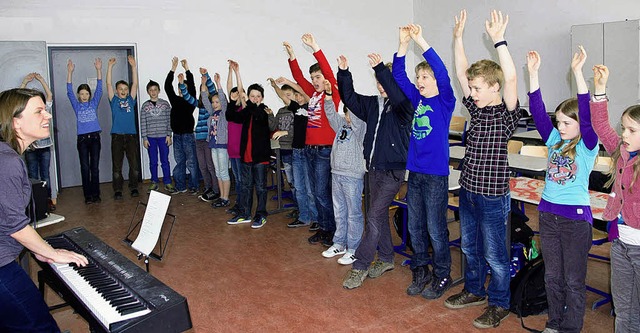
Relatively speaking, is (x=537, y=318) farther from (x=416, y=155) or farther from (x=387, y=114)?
(x=387, y=114)

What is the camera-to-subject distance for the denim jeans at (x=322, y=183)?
17.4ft

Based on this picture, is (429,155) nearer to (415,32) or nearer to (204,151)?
(415,32)

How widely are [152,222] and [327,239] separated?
2406 mm

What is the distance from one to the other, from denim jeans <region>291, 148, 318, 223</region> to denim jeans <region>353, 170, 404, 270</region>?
58.6 inches

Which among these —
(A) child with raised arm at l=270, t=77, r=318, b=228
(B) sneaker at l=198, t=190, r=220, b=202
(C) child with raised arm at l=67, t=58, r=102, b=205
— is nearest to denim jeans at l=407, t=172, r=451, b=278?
(A) child with raised arm at l=270, t=77, r=318, b=228

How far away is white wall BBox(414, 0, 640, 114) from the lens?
26.9 feet

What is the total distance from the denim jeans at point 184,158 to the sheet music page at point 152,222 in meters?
4.79

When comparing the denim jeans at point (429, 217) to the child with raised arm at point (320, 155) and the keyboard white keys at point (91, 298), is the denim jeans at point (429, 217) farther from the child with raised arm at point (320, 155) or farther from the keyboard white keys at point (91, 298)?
the keyboard white keys at point (91, 298)

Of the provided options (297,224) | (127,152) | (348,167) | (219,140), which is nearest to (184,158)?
(127,152)

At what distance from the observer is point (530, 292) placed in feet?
12.1

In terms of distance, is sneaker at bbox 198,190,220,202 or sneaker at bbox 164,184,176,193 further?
sneaker at bbox 164,184,176,193

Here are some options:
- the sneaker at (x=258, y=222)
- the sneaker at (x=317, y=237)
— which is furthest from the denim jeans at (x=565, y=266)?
the sneaker at (x=258, y=222)

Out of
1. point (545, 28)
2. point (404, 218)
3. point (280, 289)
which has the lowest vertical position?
point (280, 289)

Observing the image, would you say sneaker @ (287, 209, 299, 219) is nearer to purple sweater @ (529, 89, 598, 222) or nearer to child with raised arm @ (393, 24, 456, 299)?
child with raised arm @ (393, 24, 456, 299)
